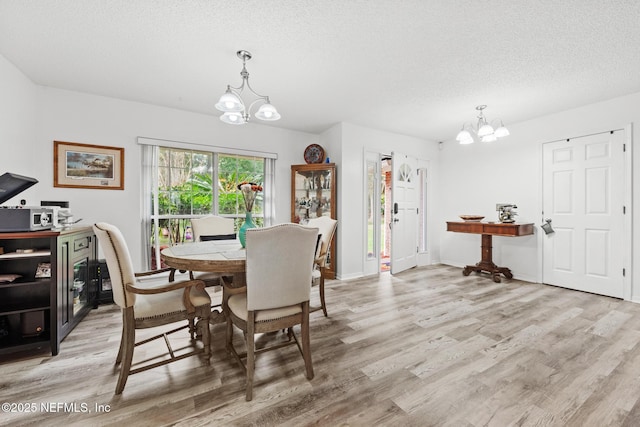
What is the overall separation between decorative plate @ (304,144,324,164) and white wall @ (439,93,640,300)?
106 inches

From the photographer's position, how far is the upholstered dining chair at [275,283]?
1.56m

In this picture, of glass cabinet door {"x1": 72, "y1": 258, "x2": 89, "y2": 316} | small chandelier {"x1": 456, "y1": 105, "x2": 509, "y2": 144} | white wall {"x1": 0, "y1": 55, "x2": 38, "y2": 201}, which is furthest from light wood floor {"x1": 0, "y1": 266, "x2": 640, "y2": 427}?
small chandelier {"x1": 456, "y1": 105, "x2": 509, "y2": 144}

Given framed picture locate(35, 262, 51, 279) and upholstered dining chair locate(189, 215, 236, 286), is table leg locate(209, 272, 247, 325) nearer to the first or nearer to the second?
upholstered dining chair locate(189, 215, 236, 286)

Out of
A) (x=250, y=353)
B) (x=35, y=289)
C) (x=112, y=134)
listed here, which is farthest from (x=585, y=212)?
(x=112, y=134)

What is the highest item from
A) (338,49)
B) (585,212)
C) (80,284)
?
(338,49)

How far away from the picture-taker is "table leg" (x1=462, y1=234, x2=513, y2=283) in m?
4.27

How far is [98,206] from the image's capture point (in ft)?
10.9

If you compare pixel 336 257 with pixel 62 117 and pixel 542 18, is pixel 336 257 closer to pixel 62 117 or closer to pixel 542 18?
pixel 542 18

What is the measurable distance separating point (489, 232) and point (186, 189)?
467 cm

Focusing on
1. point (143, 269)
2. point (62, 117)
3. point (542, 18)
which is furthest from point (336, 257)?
point (62, 117)

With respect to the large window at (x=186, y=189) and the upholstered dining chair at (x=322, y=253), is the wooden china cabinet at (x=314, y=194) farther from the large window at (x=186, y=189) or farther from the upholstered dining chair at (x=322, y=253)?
the upholstered dining chair at (x=322, y=253)

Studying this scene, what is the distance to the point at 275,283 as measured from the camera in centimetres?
162

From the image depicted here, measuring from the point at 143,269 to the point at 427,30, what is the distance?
416 centimetres

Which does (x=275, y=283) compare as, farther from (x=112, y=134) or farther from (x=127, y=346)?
(x=112, y=134)
